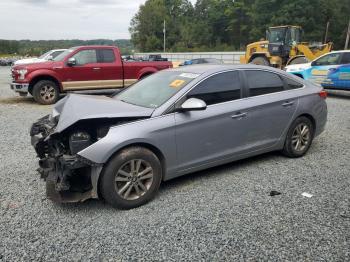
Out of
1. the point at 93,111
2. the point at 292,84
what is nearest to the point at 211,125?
the point at 93,111

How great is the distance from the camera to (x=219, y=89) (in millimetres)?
4352

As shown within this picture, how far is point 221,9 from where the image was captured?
75.6 meters

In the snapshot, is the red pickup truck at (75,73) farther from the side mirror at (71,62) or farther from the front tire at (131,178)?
the front tire at (131,178)

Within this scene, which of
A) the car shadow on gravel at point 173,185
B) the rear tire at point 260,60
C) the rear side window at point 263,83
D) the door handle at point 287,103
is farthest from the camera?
the rear tire at point 260,60

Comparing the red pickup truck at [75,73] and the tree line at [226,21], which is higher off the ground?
the tree line at [226,21]

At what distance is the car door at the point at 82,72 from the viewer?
34.8ft

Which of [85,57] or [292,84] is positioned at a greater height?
[85,57]

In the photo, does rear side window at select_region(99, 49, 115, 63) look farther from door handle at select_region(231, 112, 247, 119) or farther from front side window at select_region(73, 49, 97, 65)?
door handle at select_region(231, 112, 247, 119)

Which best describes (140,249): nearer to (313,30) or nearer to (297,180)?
(297,180)

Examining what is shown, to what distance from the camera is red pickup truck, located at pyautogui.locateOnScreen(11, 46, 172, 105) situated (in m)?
10.3

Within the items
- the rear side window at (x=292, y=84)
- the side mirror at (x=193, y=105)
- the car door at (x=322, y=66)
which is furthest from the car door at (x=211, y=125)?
the car door at (x=322, y=66)

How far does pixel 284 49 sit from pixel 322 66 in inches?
256

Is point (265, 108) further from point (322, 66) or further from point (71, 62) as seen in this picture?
point (322, 66)

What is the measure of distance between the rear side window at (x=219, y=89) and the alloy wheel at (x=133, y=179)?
3.53 feet
